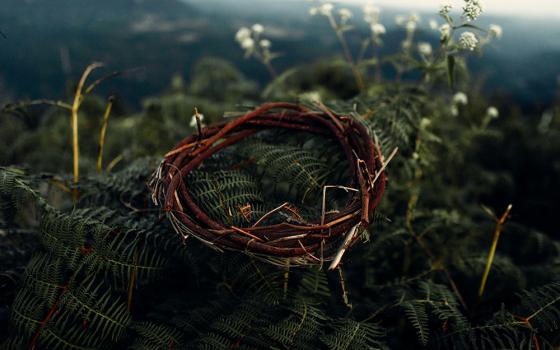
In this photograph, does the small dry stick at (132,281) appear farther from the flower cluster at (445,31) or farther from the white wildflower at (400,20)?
the white wildflower at (400,20)

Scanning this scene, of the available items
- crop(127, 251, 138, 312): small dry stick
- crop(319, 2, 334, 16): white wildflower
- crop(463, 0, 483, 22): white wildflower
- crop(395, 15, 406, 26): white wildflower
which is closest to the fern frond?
crop(127, 251, 138, 312): small dry stick

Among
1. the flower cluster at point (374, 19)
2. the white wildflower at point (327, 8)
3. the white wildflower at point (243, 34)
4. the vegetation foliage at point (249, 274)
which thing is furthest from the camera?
the white wildflower at point (243, 34)

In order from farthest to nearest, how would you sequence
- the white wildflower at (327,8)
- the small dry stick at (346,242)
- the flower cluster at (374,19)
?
1. the flower cluster at (374,19)
2. the white wildflower at (327,8)
3. the small dry stick at (346,242)

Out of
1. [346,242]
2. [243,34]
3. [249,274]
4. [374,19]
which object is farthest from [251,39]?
[346,242]

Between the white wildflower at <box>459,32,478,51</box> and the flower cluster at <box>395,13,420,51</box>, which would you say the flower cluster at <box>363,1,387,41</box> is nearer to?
the flower cluster at <box>395,13,420,51</box>

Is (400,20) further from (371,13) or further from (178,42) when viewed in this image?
(178,42)

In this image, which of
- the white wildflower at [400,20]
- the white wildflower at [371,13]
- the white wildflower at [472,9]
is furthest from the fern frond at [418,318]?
the white wildflower at [400,20]
